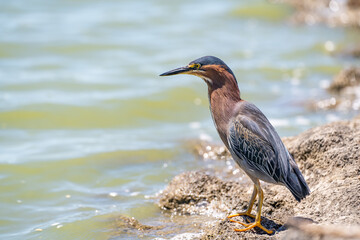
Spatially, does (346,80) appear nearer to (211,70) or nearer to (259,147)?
(211,70)

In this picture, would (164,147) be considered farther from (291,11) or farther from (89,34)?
(291,11)

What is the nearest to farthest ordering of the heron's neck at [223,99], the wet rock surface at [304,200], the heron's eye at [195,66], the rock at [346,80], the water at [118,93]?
the wet rock surface at [304,200]
the heron's neck at [223,99]
the heron's eye at [195,66]
the water at [118,93]
the rock at [346,80]

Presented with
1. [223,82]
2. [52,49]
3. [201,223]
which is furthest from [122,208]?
[52,49]

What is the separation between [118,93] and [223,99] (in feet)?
21.5

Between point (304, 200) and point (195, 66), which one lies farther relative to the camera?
point (195, 66)

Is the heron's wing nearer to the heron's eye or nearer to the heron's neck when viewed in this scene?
the heron's neck

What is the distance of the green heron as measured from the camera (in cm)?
482

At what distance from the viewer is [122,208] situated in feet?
21.3

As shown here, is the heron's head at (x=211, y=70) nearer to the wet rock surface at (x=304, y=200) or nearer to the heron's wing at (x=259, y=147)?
the heron's wing at (x=259, y=147)

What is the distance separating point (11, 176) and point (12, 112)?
2.71m

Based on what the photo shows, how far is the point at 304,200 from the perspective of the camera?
16.5ft

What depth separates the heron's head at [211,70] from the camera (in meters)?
5.23

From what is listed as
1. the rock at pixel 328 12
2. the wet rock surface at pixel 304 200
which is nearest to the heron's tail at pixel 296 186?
the wet rock surface at pixel 304 200

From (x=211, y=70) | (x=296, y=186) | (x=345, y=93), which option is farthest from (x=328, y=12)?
(x=296, y=186)
